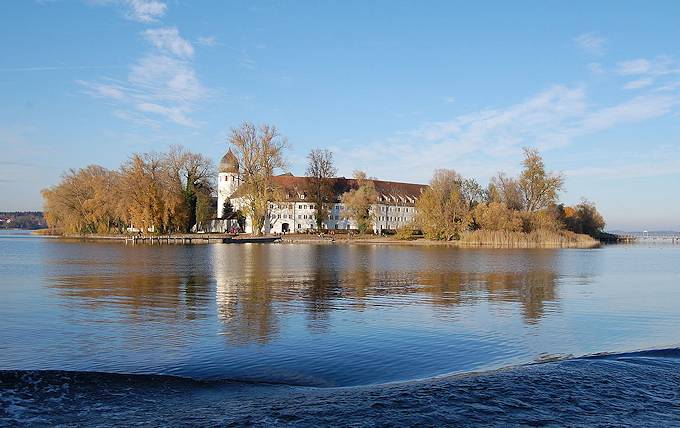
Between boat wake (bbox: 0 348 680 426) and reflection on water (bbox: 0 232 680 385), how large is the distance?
797 millimetres

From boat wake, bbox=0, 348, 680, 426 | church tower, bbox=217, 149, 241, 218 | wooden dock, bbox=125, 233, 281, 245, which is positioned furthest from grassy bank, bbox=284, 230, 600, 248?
boat wake, bbox=0, 348, 680, 426

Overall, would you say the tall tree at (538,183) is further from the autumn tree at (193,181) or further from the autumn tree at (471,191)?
the autumn tree at (193,181)

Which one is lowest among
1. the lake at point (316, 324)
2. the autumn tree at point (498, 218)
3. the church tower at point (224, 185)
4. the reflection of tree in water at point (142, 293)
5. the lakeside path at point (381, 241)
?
the lake at point (316, 324)

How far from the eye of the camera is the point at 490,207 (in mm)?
75188

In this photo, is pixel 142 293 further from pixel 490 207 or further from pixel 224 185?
pixel 224 185

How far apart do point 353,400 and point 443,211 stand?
71.9 m

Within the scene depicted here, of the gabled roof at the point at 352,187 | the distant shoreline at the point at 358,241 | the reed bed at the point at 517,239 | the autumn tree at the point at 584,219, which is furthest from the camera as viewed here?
the gabled roof at the point at 352,187

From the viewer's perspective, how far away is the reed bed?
72438 mm

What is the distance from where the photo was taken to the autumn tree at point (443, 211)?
258 feet

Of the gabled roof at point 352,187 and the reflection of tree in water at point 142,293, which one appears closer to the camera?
the reflection of tree in water at point 142,293

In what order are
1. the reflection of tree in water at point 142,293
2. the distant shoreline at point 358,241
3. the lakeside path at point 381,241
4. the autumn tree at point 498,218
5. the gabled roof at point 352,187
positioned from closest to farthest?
the reflection of tree in water at point 142,293
the distant shoreline at point 358,241
the lakeside path at point 381,241
the autumn tree at point 498,218
the gabled roof at point 352,187

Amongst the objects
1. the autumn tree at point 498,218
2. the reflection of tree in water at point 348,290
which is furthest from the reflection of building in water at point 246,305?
the autumn tree at point 498,218

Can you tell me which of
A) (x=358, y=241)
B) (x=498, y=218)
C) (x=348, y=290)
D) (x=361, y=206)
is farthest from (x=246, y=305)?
(x=361, y=206)

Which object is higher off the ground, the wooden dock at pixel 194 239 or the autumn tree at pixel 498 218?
the autumn tree at pixel 498 218
